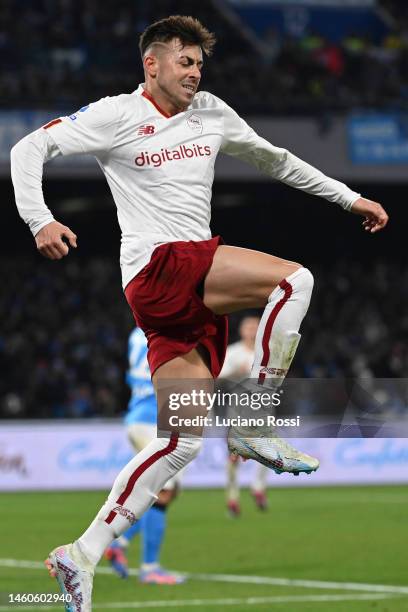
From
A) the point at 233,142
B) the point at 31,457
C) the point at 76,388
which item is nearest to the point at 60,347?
the point at 76,388

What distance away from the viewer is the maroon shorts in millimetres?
5203

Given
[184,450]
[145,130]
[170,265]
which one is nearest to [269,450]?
[184,450]

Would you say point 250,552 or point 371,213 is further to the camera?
point 250,552

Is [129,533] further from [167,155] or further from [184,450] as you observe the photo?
[167,155]

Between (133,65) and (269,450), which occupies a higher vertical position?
(133,65)

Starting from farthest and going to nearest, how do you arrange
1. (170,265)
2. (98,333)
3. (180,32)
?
(98,333) < (180,32) < (170,265)

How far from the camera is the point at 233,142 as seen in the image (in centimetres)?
559

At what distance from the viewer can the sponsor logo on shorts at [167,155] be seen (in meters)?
5.26

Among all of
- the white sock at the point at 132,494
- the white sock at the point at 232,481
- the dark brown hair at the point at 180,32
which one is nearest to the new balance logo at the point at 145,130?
the dark brown hair at the point at 180,32

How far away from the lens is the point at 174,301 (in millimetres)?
5227

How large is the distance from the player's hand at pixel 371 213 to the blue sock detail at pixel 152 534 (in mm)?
4401

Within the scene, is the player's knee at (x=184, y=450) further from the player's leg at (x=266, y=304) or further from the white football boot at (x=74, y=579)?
the white football boot at (x=74, y=579)

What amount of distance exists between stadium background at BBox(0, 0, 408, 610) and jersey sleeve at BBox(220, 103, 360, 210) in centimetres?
791

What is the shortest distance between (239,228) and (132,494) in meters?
26.5
